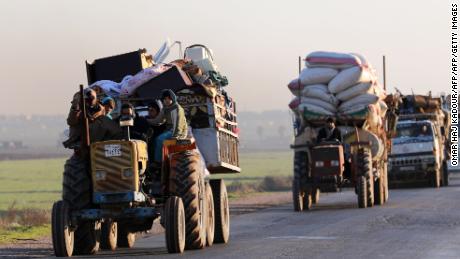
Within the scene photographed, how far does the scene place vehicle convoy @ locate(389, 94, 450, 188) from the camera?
47.3 m

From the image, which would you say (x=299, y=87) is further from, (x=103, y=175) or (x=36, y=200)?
(x=36, y=200)

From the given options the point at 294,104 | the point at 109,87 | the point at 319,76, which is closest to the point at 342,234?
the point at 109,87

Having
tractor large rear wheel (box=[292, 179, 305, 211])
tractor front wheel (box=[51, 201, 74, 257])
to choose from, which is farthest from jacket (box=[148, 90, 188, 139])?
tractor large rear wheel (box=[292, 179, 305, 211])

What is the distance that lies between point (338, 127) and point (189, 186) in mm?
16086

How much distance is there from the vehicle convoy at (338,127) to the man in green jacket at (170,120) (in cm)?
1383

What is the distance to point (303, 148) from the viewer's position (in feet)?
114

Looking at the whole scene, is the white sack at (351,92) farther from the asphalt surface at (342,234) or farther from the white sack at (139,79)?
the white sack at (139,79)

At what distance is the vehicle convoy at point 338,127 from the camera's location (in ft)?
111

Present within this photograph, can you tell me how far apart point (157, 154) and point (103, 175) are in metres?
1.36

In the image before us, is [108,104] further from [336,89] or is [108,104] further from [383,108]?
[383,108]

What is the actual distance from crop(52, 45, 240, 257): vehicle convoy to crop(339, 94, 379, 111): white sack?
40.8ft

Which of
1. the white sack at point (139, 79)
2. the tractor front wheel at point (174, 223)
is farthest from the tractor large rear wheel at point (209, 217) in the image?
the white sack at point (139, 79)

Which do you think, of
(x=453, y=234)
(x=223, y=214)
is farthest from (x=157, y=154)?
(x=453, y=234)

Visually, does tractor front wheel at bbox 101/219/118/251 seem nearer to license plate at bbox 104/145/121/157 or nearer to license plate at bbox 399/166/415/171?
license plate at bbox 104/145/121/157
